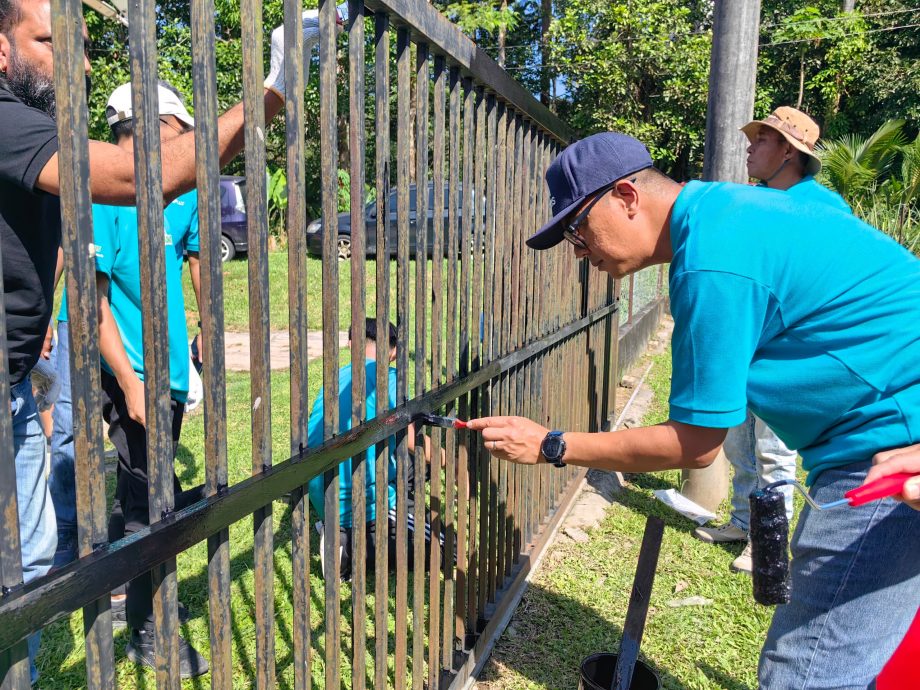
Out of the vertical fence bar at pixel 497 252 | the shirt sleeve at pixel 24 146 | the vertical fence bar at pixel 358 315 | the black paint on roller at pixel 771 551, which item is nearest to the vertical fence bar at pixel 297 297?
the vertical fence bar at pixel 358 315

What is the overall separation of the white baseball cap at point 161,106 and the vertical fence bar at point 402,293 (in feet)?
2.76

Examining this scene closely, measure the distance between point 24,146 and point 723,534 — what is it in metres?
4.15

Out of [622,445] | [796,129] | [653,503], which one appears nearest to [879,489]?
[622,445]

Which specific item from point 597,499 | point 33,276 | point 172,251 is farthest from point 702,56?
point 33,276

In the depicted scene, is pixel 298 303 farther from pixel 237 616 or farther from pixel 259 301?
pixel 237 616

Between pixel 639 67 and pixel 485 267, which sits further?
pixel 639 67

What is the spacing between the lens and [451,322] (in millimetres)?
2783

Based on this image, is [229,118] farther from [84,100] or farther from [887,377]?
[887,377]

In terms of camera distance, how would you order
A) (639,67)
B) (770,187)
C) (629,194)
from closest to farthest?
(629,194)
(770,187)
(639,67)

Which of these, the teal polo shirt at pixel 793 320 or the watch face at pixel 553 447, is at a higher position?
the teal polo shirt at pixel 793 320

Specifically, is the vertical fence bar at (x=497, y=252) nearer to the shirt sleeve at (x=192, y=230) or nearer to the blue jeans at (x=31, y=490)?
the shirt sleeve at (x=192, y=230)

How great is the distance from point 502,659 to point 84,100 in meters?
2.83

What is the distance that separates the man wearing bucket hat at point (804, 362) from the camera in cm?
182

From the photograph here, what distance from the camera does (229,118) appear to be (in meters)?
1.65
